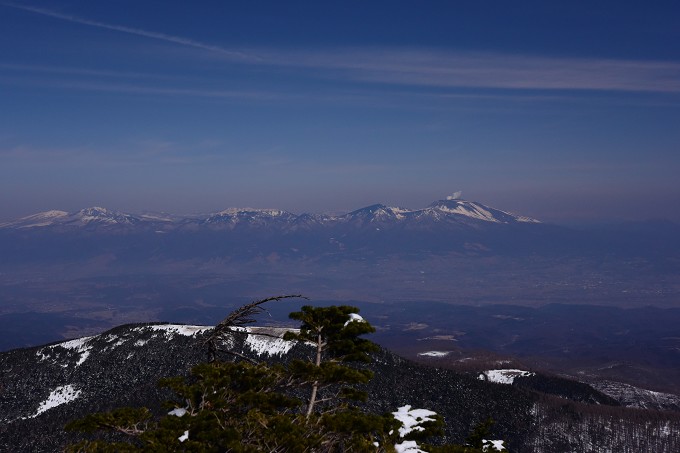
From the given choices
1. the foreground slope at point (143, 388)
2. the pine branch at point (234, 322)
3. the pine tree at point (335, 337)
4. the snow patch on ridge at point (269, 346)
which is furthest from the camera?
the snow patch on ridge at point (269, 346)

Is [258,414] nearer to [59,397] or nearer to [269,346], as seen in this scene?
[269,346]

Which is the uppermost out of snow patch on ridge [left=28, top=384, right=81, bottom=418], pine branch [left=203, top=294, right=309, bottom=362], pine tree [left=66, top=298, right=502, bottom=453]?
pine branch [left=203, top=294, right=309, bottom=362]

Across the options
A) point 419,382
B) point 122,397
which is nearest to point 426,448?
point 122,397

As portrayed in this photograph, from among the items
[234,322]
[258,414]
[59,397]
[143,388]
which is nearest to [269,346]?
[143,388]

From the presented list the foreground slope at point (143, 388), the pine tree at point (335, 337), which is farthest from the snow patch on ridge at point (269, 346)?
the pine tree at point (335, 337)

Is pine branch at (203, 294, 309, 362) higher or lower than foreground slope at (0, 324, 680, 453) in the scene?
higher

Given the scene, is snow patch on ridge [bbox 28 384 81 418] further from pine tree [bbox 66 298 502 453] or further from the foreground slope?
pine tree [bbox 66 298 502 453]

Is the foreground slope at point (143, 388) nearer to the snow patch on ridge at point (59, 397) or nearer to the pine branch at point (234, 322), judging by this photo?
the snow patch on ridge at point (59, 397)

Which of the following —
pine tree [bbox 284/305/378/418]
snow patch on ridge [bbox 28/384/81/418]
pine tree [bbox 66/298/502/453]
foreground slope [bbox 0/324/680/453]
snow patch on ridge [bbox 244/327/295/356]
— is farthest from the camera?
snow patch on ridge [bbox 244/327/295/356]

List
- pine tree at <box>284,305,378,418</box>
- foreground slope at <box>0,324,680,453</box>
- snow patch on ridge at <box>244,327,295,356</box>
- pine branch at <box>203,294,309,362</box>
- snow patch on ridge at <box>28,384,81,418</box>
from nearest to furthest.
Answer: pine branch at <box>203,294,309,362</box> < pine tree at <box>284,305,378,418</box> < foreground slope at <box>0,324,680,453</box> < snow patch on ridge at <box>28,384,81,418</box> < snow patch on ridge at <box>244,327,295,356</box>

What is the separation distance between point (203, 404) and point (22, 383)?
18543 centimetres

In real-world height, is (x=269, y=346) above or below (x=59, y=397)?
above

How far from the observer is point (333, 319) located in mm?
33312

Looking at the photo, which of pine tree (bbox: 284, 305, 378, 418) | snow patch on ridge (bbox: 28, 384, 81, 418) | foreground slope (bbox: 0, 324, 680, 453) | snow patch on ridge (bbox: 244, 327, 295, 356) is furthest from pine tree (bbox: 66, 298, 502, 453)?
snow patch on ridge (bbox: 28, 384, 81, 418)
